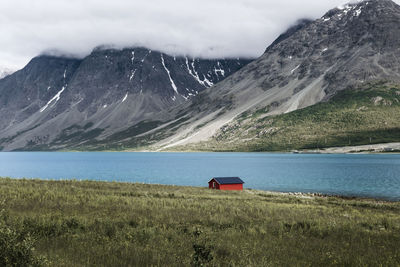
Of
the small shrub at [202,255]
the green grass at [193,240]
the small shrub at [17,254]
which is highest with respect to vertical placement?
the small shrub at [17,254]

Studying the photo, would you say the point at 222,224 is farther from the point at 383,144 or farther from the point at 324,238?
the point at 383,144

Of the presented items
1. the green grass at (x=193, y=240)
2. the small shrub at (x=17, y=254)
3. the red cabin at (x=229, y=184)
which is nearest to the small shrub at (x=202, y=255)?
the green grass at (x=193, y=240)

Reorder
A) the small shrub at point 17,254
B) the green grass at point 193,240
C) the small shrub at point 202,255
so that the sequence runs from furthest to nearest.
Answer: the green grass at point 193,240, the small shrub at point 202,255, the small shrub at point 17,254

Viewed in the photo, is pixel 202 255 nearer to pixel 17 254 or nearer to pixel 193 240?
pixel 193 240

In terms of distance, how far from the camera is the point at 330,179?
80438 mm

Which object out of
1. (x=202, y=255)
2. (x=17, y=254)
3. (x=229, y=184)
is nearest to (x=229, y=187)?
(x=229, y=184)

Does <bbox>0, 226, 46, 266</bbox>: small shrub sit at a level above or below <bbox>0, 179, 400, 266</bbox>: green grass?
above

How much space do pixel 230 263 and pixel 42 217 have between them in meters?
10.8

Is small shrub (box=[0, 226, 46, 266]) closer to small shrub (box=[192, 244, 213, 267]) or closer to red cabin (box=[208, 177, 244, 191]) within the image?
small shrub (box=[192, 244, 213, 267])

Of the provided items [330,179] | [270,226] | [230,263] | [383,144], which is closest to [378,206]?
[270,226]

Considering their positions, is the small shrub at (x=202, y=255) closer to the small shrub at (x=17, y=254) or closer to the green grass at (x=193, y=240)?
the green grass at (x=193, y=240)

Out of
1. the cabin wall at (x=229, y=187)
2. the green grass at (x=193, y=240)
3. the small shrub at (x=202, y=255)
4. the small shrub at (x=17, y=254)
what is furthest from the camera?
the cabin wall at (x=229, y=187)

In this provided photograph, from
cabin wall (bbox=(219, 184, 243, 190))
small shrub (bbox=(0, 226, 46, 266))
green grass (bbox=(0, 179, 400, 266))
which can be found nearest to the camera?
small shrub (bbox=(0, 226, 46, 266))

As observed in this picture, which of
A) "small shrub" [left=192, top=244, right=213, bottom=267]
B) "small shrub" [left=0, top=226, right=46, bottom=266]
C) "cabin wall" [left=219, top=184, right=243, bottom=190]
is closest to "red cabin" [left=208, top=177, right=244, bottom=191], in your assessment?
"cabin wall" [left=219, top=184, right=243, bottom=190]
